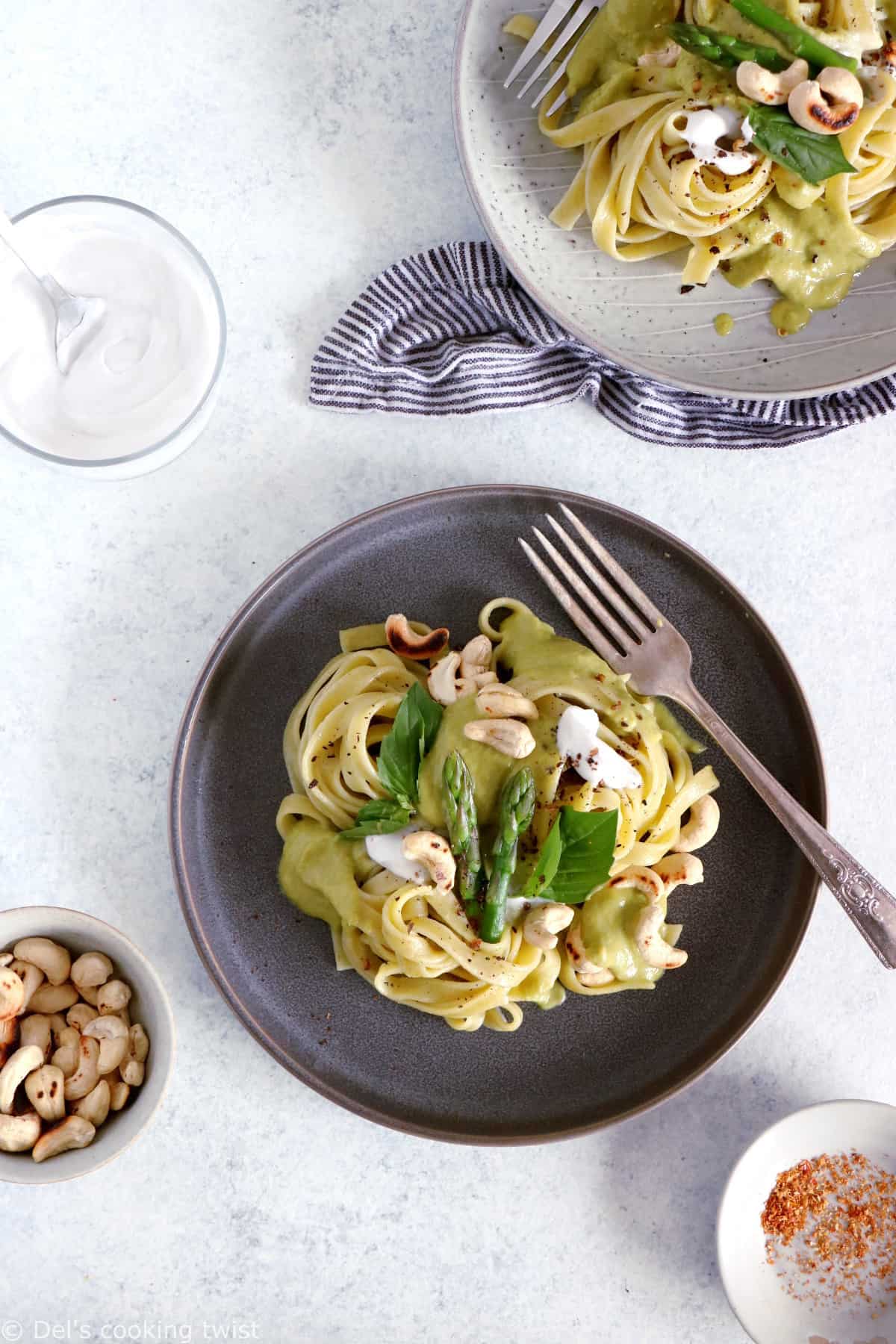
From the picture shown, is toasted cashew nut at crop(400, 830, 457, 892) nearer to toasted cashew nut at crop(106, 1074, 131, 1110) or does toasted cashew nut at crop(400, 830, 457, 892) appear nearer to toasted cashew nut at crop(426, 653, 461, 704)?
toasted cashew nut at crop(426, 653, 461, 704)

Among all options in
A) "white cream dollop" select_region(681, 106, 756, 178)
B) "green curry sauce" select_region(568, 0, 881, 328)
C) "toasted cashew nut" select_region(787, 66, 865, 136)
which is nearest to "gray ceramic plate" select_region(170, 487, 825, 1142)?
"green curry sauce" select_region(568, 0, 881, 328)

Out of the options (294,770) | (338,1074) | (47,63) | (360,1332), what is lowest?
(360,1332)

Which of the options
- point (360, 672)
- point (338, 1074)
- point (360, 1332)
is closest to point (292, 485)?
point (360, 672)

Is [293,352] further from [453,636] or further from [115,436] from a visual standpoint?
[453,636]

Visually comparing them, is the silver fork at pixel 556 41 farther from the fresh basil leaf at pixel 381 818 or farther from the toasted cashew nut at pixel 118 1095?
the toasted cashew nut at pixel 118 1095

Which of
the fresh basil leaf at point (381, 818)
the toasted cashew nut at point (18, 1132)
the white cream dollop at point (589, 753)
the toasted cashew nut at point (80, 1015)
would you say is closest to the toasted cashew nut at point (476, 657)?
the white cream dollop at point (589, 753)
